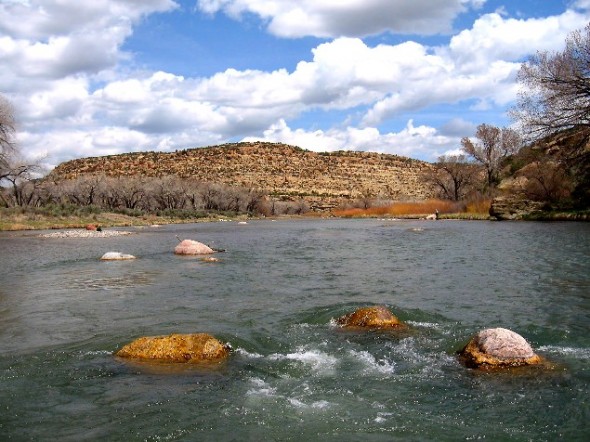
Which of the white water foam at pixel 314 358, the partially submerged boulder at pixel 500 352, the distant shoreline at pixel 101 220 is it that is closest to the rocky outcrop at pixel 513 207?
the distant shoreline at pixel 101 220

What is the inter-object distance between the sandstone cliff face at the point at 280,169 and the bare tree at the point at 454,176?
27457 millimetres

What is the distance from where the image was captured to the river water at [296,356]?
5.96 meters

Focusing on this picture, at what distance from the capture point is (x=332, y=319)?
1080cm

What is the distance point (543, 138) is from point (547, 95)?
9.90ft

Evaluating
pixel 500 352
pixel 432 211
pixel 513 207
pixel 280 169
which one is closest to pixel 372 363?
pixel 500 352

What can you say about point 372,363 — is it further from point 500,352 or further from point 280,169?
point 280,169

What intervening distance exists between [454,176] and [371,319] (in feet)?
201

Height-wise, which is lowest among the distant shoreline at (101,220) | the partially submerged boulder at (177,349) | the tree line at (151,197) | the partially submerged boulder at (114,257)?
the partially submerged boulder at (177,349)

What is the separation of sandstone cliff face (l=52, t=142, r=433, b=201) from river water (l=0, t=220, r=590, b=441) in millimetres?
79804

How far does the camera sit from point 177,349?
8.39 meters

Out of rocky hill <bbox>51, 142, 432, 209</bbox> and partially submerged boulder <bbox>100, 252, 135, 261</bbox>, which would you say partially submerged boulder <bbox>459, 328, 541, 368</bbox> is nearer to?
partially submerged boulder <bbox>100, 252, 135, 261</bbox>

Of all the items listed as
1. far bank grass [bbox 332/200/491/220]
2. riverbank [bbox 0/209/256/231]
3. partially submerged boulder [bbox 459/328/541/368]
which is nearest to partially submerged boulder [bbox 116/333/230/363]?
partially submerged boulder [bbox 459/328/541/368]

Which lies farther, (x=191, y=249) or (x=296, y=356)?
(x=191, y=249)

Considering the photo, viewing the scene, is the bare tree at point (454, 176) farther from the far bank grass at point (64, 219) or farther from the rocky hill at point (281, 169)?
the far bank grass at point (64, 219)
